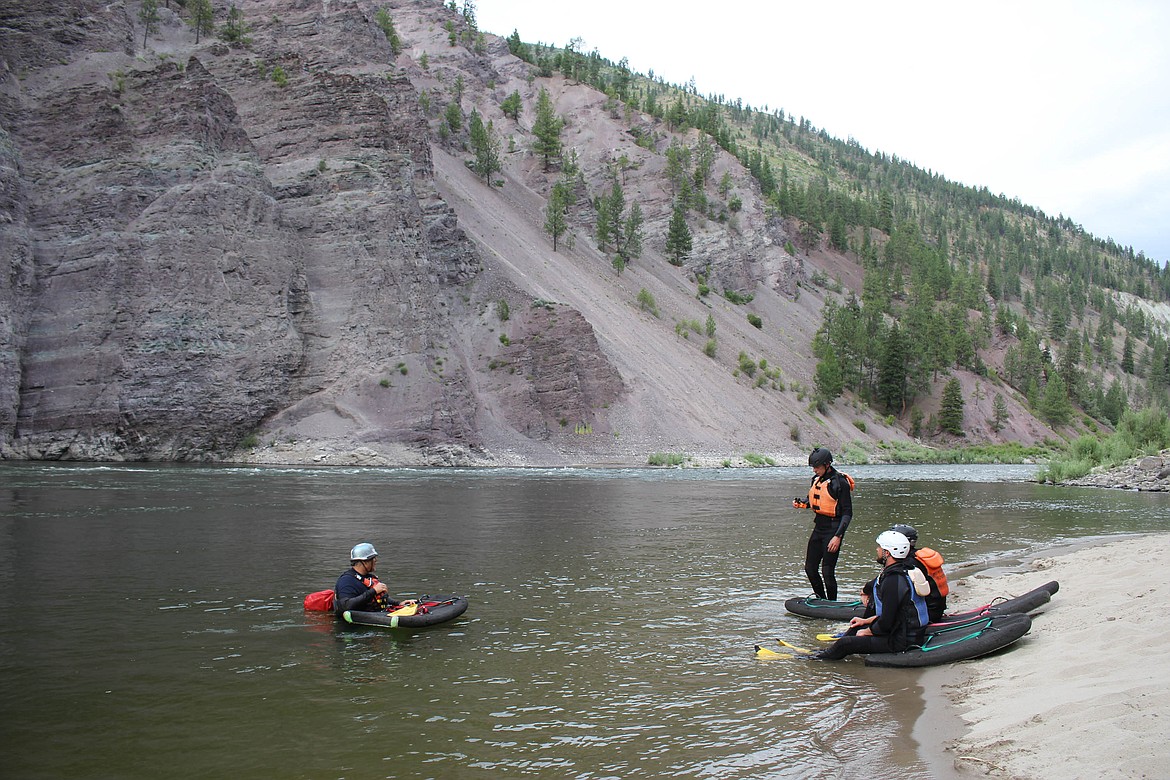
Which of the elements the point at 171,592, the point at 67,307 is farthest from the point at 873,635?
the point at 67,307

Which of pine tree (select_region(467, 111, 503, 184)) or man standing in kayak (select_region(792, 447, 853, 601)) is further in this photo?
pine tree (select_region(467, 111, 503, 184))

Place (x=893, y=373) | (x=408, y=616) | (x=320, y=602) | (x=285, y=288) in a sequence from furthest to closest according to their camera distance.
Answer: (x=893, y=373), (x=285, y=288), (x=320, y=602), (x=408, y=616)

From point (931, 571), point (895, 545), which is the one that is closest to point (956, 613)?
point (931, 571)

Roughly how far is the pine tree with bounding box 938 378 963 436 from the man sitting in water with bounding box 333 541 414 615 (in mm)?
87777

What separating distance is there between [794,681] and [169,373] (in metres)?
45.9

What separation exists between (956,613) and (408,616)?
7.37 metres

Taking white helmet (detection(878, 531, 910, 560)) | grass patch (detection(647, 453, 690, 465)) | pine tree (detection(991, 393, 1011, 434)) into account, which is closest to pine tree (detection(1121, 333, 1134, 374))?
pine tree (detection(991, 393, 1011, 434))

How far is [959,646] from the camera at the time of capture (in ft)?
30.5

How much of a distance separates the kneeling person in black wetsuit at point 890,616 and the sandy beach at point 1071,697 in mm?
565

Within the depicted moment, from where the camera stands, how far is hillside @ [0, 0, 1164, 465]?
152 feet

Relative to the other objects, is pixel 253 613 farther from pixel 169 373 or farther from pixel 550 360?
pixel 550 360

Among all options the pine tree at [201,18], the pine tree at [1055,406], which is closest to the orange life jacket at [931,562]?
the pine tree at [201,18]

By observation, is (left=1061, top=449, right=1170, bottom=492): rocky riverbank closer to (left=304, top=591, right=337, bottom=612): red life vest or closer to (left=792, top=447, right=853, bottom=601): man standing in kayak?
(left=792, top=447, right=853, bottom=601): man standing in kayak

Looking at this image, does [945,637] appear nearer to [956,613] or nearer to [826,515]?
[956,613]
